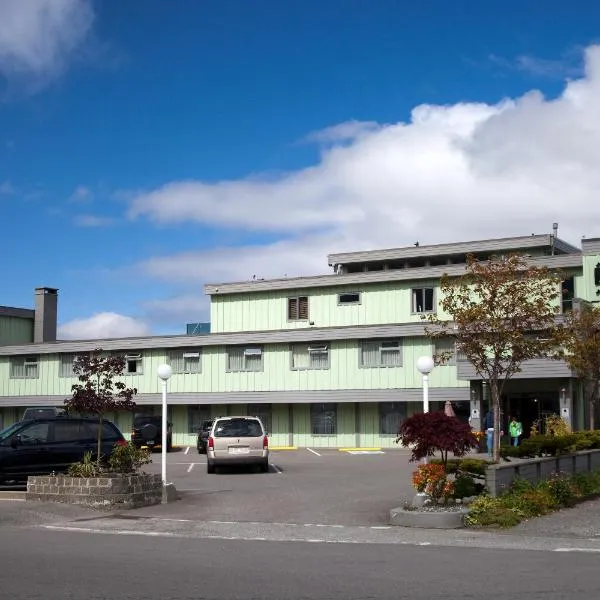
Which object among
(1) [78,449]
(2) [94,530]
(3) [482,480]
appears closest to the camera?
(2) [94,530]

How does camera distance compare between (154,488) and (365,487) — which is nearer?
(154,488)

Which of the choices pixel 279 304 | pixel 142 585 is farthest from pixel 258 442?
pixel 279 304

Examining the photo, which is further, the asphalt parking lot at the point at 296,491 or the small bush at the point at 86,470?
the small bush at the point at 86,470

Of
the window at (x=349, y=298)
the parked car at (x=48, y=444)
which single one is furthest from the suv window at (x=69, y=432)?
the window at (x=349, y=298)

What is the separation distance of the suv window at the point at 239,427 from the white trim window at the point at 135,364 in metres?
20.6

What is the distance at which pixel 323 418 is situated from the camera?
142 ft

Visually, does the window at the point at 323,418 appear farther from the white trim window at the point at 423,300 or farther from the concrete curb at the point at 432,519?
the concrete curb at the point at 432,519

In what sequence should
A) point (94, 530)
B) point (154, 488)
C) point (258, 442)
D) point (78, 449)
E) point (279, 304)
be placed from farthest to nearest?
1. point (279, 304)
2. point (258, 442)
3. point (78, 449)
4. point (154, 488)
5. point (94, 530)

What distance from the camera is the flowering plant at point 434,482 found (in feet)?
50.1

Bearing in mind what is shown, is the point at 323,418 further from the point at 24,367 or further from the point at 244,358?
the point at 24,367

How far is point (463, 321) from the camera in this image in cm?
1920

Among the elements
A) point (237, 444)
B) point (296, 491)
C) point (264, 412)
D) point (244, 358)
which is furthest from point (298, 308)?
point (296, 491)

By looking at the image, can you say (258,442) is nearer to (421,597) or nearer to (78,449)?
(78,449)

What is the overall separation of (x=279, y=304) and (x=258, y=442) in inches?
834
